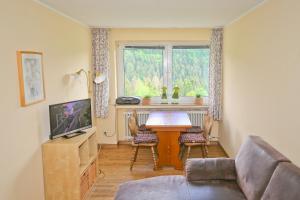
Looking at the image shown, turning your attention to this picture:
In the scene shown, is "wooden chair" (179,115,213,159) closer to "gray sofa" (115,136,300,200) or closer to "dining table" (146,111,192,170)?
"dining table" (146,111,192,170)

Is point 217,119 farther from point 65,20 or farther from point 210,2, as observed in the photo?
point 65,20

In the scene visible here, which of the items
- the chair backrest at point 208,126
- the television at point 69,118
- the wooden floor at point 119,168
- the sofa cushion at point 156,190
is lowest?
the wooden floor at point 119,168

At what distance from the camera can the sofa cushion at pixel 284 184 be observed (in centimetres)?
182

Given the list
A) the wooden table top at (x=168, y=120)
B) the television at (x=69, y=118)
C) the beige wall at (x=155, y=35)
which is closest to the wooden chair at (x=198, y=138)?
the wooden table top at (x=168, y=120)

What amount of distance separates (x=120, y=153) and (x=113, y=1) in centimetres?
307

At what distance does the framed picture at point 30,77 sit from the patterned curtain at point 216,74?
326cm

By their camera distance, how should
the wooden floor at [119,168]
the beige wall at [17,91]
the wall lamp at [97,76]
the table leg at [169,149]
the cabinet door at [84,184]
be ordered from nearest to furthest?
the beige wall at [17,91], the cabinet door at [84,184], the wooden floor at [119,168], the table leg at [169,149], the wall lamp at [97,76]

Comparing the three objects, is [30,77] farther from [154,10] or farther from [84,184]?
[154,10]

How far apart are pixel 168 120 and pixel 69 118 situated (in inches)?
67.2

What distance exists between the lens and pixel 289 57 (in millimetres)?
2443

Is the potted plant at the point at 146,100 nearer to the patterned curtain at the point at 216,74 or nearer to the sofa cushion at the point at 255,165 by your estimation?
the patterned curtain at the point at 216,74

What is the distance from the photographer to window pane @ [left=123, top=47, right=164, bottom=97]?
5.61 metres

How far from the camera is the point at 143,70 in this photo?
18.5 ft

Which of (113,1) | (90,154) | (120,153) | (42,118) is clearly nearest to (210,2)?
(113,1)
